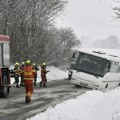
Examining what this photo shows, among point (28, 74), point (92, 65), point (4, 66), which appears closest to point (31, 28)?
point (92, 65)

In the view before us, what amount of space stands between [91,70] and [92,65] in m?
0.30

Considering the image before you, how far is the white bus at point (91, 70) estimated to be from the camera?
27.1 m

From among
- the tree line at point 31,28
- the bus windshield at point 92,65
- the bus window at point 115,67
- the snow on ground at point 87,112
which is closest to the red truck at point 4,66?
the snow on ground at point 87,112

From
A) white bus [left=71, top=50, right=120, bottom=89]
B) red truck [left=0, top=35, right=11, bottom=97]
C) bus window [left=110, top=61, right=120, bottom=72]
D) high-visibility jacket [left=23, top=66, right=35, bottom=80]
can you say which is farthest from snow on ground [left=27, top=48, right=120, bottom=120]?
bus window [left=110, top=61, right=120, bottom=72]

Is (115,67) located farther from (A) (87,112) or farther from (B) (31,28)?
(B) (31,28)

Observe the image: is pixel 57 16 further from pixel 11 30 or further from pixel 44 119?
pixel 44 119

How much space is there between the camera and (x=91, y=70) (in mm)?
27438

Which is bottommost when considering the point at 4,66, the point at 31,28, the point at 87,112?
the point at 87,112

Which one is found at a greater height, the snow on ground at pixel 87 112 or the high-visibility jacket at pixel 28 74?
the high-visibility jacket at pixel 28 74

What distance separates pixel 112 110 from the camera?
39.8ft

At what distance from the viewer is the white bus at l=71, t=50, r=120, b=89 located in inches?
1068

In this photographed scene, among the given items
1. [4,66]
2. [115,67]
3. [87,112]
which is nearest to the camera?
[87,112]

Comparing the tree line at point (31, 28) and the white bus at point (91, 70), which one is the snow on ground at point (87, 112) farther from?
the tree line at point (31, 28)

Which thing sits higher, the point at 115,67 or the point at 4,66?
the point at 4,66
